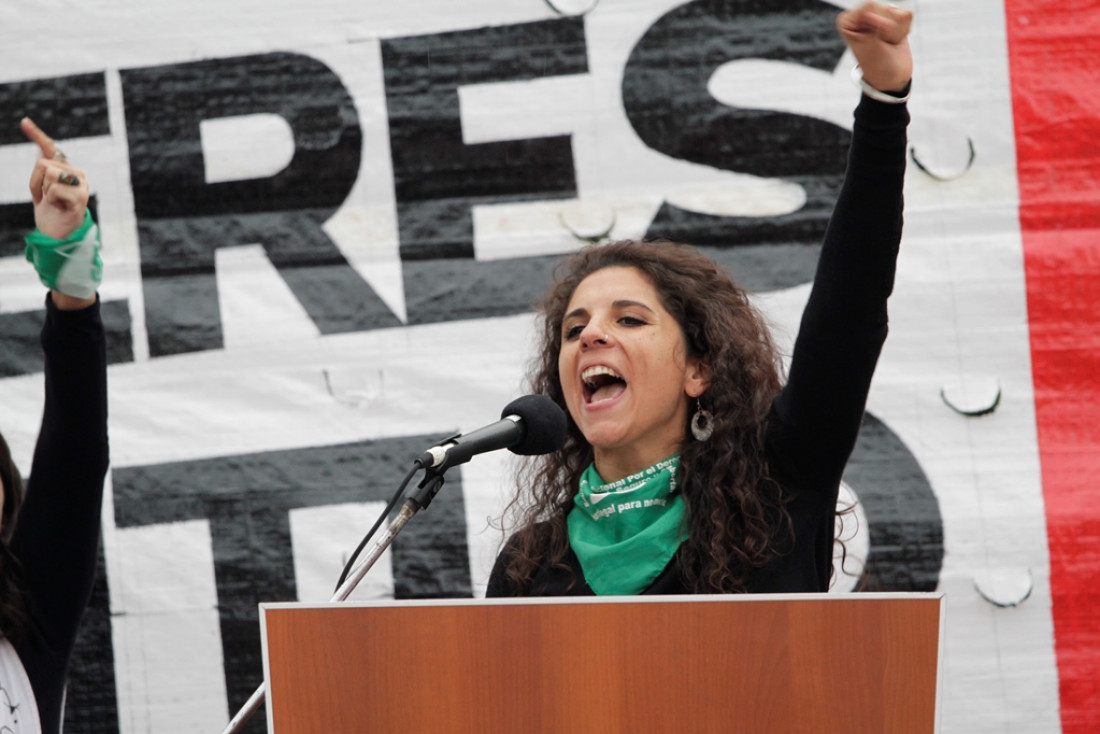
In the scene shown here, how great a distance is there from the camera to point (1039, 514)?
2.36 metres

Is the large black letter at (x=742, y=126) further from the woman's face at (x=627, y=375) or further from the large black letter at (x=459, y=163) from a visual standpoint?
the woman's face at (x=627, y=375)

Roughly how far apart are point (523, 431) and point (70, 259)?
83cm

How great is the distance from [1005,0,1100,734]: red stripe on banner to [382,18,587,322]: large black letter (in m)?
0.93

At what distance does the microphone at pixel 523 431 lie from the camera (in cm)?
148

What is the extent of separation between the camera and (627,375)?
1885 mm

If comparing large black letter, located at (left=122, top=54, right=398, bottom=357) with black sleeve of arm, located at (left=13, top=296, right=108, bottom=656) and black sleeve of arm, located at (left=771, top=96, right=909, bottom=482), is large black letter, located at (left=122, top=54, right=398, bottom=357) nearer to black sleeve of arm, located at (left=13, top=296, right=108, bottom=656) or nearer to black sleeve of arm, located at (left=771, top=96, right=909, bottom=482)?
black sleeve of arm, located at (left=13, top=296, right=108, bottom=656)

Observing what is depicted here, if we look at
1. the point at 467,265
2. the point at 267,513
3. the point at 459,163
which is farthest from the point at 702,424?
the point at 267,513

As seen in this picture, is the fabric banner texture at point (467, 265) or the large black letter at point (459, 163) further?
the large black letter at point (459, 163)

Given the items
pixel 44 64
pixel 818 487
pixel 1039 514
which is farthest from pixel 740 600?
pixel 44 64

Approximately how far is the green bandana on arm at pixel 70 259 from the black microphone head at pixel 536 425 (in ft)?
2.54

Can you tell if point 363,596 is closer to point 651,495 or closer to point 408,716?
point 651,495

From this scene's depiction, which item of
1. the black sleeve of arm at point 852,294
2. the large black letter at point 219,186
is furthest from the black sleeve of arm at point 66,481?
the black sleeve of arm at point 852,294

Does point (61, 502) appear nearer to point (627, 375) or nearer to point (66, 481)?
point (66, 481)

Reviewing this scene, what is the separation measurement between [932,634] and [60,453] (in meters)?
1.55
